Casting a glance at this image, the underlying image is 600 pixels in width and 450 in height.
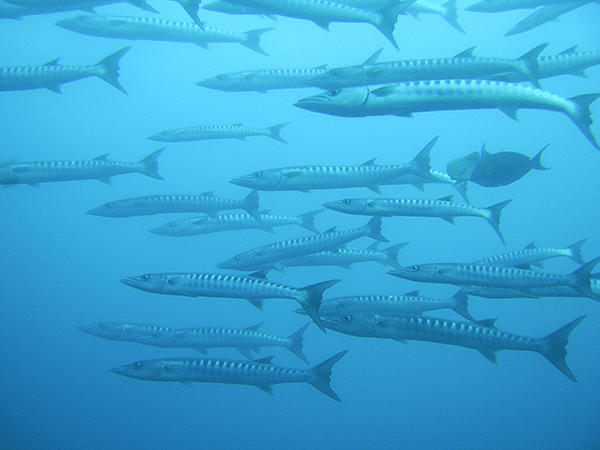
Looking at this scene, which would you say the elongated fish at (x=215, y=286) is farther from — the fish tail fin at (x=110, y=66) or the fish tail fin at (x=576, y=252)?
the fish tail fin at (x=576, y=252)

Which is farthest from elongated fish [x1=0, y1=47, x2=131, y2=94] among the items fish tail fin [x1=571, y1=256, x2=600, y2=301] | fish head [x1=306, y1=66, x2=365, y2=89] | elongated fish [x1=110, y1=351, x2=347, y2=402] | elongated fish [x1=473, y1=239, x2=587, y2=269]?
fish tail fin [x1=571, y1=256, x2=600, y2=301]

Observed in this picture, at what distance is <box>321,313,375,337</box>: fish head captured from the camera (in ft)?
15.5

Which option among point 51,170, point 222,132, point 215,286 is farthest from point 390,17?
point 51,170

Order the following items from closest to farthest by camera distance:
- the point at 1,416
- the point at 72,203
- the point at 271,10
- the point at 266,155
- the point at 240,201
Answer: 1. the point at 271,10
2. the point at 240,201
3. the point at 1,416
4. the point at 72,203
5. the point at 266,155

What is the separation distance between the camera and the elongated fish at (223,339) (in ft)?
20.6

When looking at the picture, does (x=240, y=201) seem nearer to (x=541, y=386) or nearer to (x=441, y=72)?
(x=441, y=72)

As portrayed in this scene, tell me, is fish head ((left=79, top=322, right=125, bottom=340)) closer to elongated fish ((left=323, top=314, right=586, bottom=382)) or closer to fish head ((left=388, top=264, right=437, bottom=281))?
elongated fish ((left=323, top=314, right=586, bottom=382))

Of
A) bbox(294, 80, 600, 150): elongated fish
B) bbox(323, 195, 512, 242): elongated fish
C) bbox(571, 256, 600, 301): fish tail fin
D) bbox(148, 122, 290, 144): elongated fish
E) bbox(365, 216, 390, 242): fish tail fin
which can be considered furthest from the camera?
bbox(148, 122, 290, 144): elongated fish

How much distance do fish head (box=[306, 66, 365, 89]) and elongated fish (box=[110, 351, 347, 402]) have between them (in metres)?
3.57

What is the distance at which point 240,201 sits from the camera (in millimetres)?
7180

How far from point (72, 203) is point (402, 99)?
29.6 metres

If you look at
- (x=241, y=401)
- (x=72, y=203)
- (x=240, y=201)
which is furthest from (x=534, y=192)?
(x=72, y=203)

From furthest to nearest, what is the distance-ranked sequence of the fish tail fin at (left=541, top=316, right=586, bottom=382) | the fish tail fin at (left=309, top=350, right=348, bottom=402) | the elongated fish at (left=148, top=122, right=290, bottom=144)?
1. the elongated fish at (left=148, top=122, right=290, bottom=144)
2. the fish tail fin at (left=309, top=350, right=348, bottom=402)
3. the fish tail fin at (left=541, top=316, right=586, bottom=382)

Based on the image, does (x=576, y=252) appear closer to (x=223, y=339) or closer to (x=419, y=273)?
(x=419, y=273)
